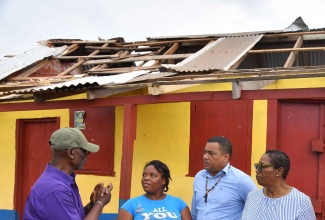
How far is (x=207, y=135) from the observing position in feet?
30.2

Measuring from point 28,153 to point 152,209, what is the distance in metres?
5.97

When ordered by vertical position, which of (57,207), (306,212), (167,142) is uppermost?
(167,142)

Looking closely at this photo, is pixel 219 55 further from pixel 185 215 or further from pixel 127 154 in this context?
pixel 185 215

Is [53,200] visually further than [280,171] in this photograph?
No

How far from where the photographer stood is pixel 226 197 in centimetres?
551

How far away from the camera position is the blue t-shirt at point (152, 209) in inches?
217

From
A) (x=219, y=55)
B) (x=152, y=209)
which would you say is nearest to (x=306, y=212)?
(x=152, y=209)

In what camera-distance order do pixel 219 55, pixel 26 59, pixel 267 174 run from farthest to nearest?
pixel 26 59 < pixel 219 55 < pixel 267 174

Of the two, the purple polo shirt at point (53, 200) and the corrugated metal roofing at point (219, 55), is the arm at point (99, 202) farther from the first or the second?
the corrugated metal roofing at point (219, 55)

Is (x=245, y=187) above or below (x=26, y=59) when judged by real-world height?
below

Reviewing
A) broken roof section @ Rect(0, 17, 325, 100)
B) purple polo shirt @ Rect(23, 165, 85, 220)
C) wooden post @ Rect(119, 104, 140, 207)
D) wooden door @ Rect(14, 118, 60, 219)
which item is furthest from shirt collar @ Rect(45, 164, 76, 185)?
wooden door @ Rect(14, 118, 60, 219)

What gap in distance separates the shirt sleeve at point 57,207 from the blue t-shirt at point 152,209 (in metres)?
1.53

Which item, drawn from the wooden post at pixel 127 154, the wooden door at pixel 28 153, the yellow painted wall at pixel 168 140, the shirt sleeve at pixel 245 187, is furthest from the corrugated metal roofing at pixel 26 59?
the shirt sleeve at pixel 245 187

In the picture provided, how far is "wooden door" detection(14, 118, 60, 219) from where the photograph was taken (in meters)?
10.9
